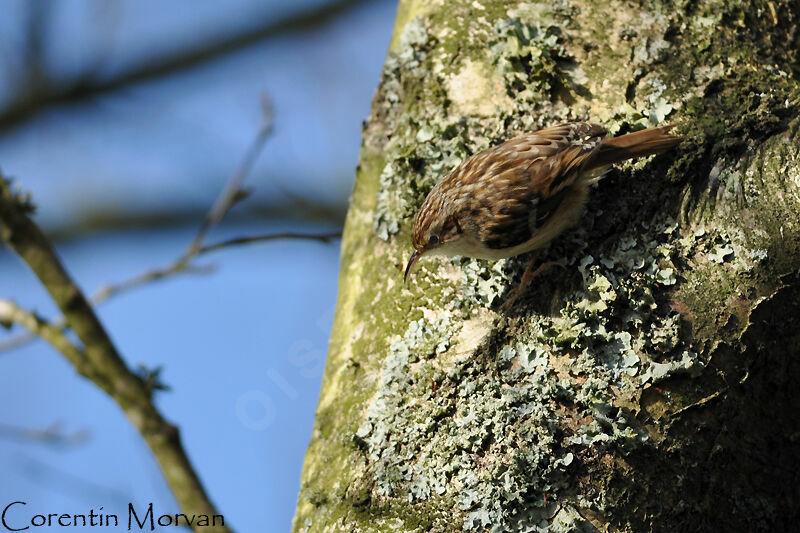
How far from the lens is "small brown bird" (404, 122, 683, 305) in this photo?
2.12 meters

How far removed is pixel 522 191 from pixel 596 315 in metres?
0.52

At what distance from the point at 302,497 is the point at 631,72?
154 centimetres

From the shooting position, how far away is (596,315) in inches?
76.7

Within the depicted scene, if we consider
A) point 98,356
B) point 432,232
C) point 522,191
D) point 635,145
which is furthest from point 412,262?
point 98,356

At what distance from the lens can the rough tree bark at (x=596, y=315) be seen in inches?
72.4

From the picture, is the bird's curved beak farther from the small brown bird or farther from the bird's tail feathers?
the bird's tail feathers

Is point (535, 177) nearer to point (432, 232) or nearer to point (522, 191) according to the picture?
point (522, 191)

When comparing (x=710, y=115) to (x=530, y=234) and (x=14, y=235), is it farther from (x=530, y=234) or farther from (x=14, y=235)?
(x=14, y=235)

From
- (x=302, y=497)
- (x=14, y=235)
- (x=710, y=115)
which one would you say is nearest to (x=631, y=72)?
(x=710, y=115)

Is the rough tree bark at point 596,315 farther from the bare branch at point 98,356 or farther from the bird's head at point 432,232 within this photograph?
the bare branch at point 98,356

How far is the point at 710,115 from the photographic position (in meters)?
2.13

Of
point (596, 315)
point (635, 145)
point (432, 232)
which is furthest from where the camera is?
point (432, 232)

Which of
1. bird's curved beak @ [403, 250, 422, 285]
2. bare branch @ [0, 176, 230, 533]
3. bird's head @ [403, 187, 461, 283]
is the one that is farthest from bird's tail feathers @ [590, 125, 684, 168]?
bare branch @ [0, 176, 230, 533]

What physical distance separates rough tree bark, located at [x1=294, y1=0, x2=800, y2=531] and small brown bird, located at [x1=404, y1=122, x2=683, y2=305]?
0.06m
